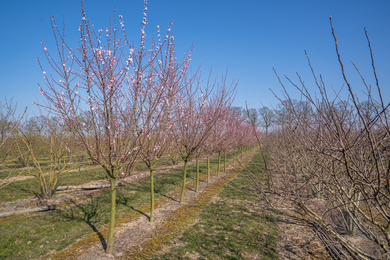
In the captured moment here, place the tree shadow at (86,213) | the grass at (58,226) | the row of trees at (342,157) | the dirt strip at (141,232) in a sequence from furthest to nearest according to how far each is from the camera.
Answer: the tree shadow at (86,213)
the grass at (58,226)
the dirt strip at (141,232)
the row of trees at (342,157)

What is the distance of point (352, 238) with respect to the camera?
17.9 feet

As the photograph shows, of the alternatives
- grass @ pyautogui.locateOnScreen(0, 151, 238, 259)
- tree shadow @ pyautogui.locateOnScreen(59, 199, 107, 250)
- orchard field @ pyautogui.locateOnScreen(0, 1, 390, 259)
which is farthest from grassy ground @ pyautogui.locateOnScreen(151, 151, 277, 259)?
tree shadow @ pyautogui.locateOnScreen(59, 199, 107, 250)

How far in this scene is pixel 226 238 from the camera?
5.75 metres

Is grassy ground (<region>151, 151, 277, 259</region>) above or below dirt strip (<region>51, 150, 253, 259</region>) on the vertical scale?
below

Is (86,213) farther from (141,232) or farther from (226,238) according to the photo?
(226,238)

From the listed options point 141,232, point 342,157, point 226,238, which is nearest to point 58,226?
point 141,232

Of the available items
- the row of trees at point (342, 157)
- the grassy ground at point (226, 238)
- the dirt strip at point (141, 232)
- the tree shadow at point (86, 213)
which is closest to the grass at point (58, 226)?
the tree shadow at point (86, 213)

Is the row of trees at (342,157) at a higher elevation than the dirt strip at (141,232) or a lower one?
higher

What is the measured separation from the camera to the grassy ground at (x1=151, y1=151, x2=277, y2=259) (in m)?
4.93

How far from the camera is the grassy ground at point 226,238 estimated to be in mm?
4934

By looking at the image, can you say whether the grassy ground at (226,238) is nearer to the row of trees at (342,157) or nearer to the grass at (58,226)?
the row of trees at (342,157)

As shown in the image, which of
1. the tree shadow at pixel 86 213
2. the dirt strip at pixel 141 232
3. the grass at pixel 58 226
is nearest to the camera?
the dirt strip at pixel 141 232

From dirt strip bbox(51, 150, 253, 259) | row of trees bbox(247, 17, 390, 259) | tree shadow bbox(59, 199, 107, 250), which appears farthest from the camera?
tree shadow bbox(59, 199, 107, 250)

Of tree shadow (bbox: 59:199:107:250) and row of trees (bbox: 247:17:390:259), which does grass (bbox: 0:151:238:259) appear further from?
row of trees (bbox: 247:17:390:259)
